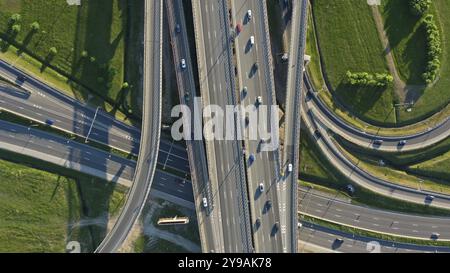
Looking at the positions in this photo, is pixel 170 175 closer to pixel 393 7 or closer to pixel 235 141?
pixel 235 141

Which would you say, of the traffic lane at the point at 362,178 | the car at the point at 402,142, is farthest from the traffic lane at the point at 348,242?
the car at the point at 402,142

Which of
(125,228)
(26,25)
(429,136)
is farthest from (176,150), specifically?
(429,136)

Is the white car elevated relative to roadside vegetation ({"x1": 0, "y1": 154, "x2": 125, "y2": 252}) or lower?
elevated

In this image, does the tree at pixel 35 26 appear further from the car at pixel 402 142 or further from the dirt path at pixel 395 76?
the car at pixel 402 142

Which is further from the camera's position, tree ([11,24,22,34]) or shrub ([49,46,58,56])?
shrub ([49,46,58,56])

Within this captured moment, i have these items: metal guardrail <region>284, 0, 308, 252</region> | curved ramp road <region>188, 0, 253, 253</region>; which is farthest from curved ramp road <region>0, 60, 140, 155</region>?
metal guardrail <region>284, 0, 308, 252</region>

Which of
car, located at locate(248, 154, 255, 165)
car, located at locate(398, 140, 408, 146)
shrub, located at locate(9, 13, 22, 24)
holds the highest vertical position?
shrub, located at locate(9, 13, 22, 24)

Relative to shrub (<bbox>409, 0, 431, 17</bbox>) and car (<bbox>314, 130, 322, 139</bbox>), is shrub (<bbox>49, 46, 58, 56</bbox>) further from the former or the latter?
shrub (<bbox>409, 0, 431, 17</bbox>)

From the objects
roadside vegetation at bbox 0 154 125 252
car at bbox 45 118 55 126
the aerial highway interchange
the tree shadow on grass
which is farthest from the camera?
the tree shadow on grass
